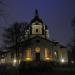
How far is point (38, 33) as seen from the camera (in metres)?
95.1

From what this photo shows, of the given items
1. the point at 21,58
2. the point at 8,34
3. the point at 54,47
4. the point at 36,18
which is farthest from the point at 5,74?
the point at 36,18

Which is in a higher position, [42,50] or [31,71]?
A: [42,50]

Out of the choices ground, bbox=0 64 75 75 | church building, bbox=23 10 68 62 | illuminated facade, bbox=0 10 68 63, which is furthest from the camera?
church building, bbox=23 10 68 62

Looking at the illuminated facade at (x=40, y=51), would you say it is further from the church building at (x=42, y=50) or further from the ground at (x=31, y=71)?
the ground at (x=31, y=71)

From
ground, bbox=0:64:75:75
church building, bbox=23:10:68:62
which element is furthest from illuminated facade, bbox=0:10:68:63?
ground, bbox=0:64:75:75

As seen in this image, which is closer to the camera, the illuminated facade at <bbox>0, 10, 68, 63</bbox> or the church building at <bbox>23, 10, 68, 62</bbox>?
the illuminated facade at <bbox>0, 10, 68, 63</bbox>

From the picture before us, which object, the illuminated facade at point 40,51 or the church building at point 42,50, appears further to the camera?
the church building at point 42,50

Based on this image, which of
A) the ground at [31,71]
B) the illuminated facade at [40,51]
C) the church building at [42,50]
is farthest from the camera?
the church building at [42,50]

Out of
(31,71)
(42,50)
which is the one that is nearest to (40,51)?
(42,50)

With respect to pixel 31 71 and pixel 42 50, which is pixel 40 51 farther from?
pixel 31 71

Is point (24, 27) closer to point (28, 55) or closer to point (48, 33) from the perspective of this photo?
A: point (28, 55)

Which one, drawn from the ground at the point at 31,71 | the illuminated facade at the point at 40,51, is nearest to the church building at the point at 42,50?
the illuminated facade at the point at 40,51

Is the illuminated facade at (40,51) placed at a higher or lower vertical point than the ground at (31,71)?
higher

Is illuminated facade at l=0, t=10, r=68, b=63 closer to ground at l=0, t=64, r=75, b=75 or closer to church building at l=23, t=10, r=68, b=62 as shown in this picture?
church building at l=23, t=10, r=68, b=62
